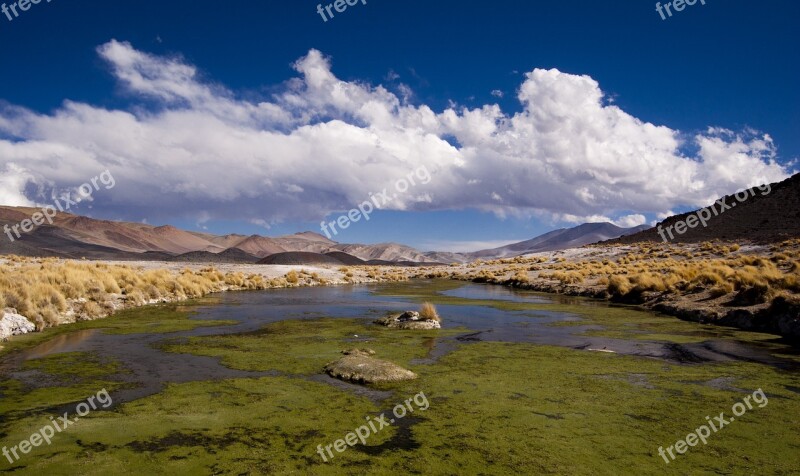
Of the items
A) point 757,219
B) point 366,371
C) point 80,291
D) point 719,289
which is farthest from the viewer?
point 757,219

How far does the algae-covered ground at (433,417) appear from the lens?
5504mm

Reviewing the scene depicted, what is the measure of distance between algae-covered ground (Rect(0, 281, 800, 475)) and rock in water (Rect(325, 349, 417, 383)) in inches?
11.0

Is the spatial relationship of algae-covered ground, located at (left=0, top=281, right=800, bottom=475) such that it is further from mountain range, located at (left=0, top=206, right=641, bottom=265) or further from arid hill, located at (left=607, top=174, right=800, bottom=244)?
mountain range, located at (left=0, top=206, right=641, bottom=265)

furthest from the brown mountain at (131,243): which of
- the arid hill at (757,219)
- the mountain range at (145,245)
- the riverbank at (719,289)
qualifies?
the arid hill at (757,219)

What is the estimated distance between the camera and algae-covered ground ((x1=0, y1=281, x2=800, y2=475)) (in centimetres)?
550

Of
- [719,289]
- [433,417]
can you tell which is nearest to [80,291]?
[433,417]

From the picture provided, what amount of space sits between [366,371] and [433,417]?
8.14ft

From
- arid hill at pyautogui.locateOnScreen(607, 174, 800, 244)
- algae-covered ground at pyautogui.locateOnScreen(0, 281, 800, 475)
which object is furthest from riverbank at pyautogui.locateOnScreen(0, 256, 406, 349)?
arid hill at pyautogui.locateOnScreen(607, 174, 800, 244)

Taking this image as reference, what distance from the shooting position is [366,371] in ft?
30.2

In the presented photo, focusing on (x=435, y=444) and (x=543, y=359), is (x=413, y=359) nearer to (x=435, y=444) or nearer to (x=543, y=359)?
(x=543, y=359)

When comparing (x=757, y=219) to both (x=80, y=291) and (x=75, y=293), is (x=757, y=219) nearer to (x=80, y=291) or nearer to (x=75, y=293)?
(x=80, y=291)

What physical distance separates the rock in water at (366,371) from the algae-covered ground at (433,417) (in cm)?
28

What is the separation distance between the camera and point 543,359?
11.0 metres

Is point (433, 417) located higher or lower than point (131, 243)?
lower
